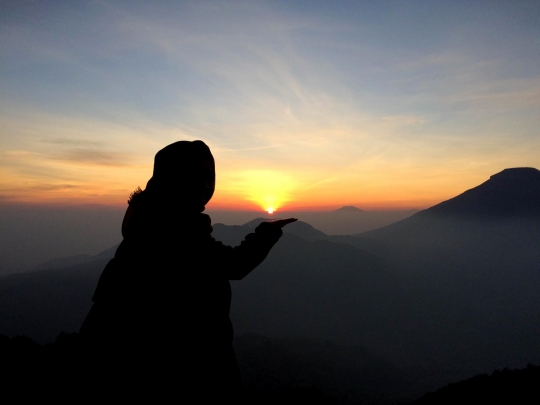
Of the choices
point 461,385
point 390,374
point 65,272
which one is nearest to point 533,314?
point 390,374

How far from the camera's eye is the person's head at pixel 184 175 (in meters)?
3.02

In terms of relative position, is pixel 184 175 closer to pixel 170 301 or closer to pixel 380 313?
pixel 170 301

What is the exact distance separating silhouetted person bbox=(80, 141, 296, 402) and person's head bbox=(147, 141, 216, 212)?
0.03 ft

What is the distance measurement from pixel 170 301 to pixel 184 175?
123cm

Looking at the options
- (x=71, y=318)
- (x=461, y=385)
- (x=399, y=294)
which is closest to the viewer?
(x=461, y=385)

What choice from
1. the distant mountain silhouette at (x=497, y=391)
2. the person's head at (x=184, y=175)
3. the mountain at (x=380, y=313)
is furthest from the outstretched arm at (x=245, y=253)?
the mountain at (x=380, y=313)

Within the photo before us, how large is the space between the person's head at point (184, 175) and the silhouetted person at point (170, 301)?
10 millimetres

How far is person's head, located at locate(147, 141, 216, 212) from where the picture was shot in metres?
3.02

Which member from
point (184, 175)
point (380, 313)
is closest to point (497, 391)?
point (184, 175)

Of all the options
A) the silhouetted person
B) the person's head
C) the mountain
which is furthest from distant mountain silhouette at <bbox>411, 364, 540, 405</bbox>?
the mountain

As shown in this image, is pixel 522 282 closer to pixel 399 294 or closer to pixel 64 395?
pixel 399 294

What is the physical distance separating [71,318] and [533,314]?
223m

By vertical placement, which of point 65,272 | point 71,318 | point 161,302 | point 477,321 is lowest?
point 477,321

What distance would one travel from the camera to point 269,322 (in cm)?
14225
